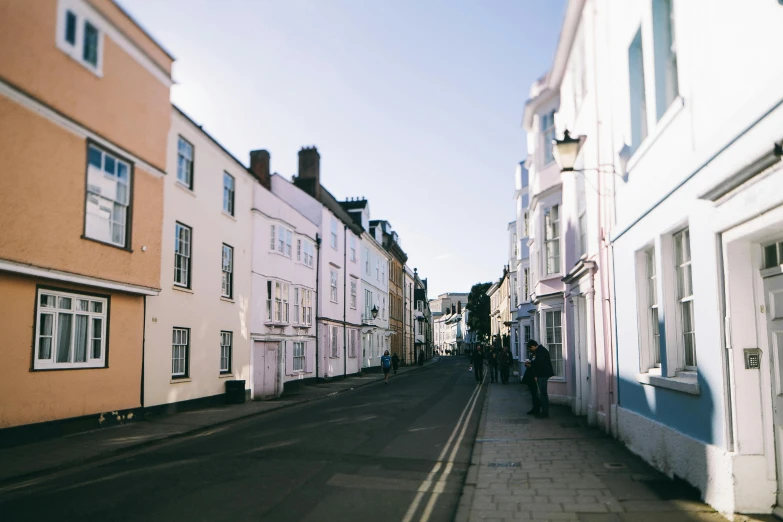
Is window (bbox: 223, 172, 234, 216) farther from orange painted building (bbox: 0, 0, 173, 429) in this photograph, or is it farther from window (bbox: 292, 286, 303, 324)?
window (bbox: 292, 286, 303, 324)

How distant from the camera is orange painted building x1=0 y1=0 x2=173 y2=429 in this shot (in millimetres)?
11188

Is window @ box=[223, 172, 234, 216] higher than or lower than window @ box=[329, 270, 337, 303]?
higher

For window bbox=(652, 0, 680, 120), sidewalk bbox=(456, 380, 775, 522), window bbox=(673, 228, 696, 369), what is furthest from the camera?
window bbox=(652, 0, 680, 120)

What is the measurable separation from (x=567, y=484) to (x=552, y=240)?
11.9 metres

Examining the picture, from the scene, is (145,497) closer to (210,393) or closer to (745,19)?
(745,19)

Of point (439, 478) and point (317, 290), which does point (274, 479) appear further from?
point (317, 290)

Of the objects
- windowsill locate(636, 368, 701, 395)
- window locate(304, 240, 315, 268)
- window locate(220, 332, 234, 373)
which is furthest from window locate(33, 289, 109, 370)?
window locate(304, 240, 315, 268)

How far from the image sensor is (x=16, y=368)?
37.1 feet

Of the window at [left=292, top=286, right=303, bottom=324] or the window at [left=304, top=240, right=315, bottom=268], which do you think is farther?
the window at [left=304, top=240, right=315, bottom=268]

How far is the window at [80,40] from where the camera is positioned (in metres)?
12.4

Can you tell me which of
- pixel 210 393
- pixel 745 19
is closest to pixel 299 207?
pixel 210 393

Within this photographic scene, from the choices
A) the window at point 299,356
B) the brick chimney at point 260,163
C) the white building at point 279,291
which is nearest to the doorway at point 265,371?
the white building at point 279,291

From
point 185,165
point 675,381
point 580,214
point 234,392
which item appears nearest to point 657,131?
point 675,381

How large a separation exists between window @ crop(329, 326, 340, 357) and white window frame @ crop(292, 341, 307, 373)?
4613 mm
